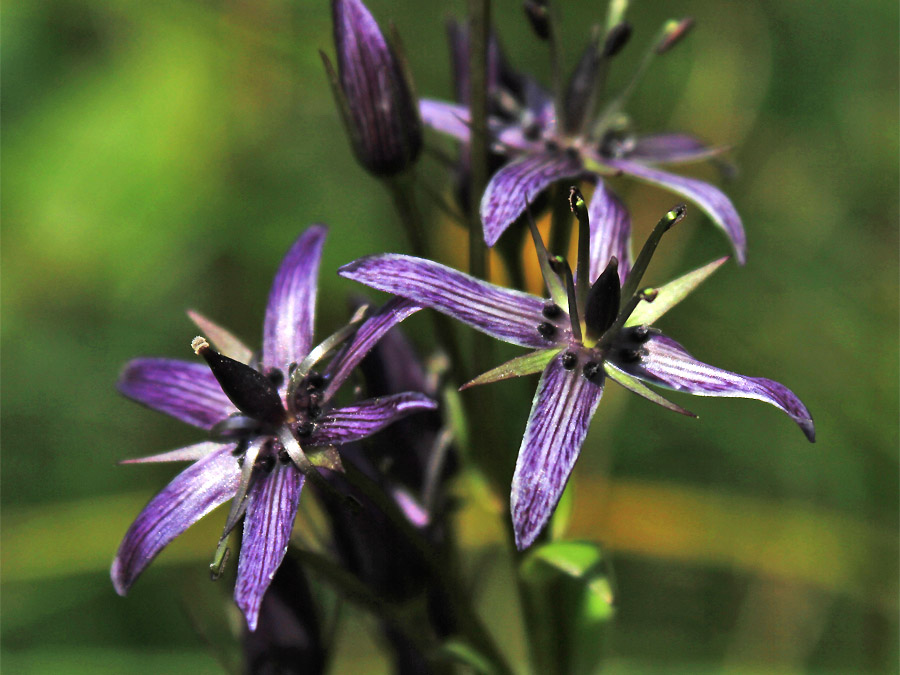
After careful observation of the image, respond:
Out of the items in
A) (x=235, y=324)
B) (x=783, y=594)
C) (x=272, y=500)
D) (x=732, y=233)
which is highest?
(x=732, y=233)

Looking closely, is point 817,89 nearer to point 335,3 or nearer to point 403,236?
point 403,236

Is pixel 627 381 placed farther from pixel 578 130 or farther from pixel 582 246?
pixel 578 130

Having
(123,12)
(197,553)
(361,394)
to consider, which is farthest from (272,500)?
(123,12)

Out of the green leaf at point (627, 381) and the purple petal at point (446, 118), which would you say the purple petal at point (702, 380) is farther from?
the purple petal at point (446, 118)

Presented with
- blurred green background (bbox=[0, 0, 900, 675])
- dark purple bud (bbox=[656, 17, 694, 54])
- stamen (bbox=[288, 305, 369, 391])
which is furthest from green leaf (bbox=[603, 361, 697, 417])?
blurred green background (bbox=[0, 0, 900, 675])

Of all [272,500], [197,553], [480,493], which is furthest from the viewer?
[197,553]

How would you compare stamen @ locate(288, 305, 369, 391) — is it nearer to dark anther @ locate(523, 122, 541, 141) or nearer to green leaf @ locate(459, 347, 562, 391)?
green leaf @ locate(459, 347, 562, 391)
